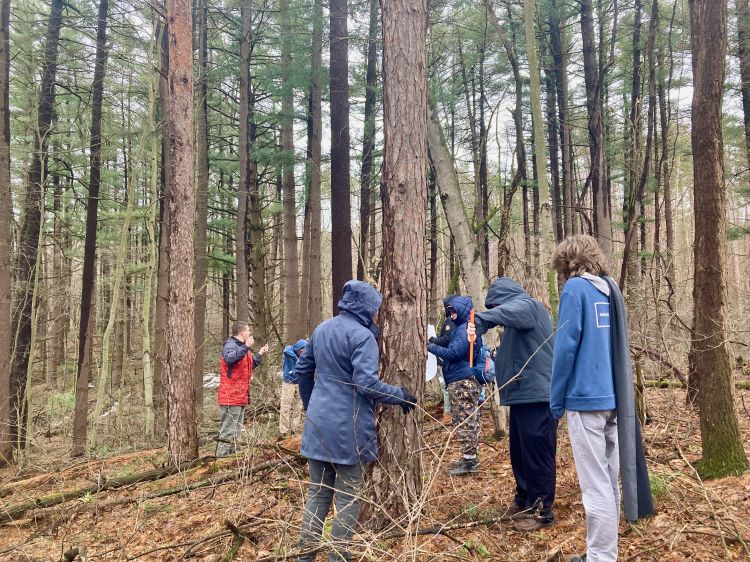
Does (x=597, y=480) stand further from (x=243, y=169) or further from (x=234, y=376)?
(x=243, y=169)

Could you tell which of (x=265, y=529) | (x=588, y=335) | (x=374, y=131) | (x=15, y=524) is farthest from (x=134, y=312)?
(x=588, y=335)

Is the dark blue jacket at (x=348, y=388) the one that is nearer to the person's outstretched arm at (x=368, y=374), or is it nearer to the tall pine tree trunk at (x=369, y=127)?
the person's outstretched arm at (x=368, y=374)

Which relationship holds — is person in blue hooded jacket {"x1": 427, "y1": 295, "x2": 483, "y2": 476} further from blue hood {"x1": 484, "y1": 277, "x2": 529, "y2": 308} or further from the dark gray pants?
the dark gray pants

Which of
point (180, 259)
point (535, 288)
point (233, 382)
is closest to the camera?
point (535, 288)

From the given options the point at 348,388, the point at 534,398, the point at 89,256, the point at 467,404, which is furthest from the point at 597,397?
the point at 89,256

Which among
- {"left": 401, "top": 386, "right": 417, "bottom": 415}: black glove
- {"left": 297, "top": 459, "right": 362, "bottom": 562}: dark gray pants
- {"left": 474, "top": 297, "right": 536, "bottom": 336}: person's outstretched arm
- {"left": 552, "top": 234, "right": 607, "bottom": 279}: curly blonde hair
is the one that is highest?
{"left": 552, "top": 234, "right": 607, "bottom": 279}: curly blonde hair

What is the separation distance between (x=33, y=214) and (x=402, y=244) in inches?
503

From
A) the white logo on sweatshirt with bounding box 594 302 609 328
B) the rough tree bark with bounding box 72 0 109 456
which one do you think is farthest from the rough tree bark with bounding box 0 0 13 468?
the white logo on sweatshirt with bounding box 594 302 609 328

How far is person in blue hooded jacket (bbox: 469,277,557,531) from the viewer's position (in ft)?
14.0

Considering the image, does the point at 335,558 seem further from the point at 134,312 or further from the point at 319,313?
the point at 134,312

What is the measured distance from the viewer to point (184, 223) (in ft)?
26.9

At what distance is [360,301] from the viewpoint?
3.90 metres

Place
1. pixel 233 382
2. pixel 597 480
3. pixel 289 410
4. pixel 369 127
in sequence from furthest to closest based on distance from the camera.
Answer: pixel 369 127 → pixel 289 410 → pixel 233 382 → pixel 597 480

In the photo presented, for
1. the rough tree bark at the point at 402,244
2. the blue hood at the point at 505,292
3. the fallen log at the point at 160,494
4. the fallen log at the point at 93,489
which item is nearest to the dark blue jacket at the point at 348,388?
A: the rough tree bark at the point at 402,244
